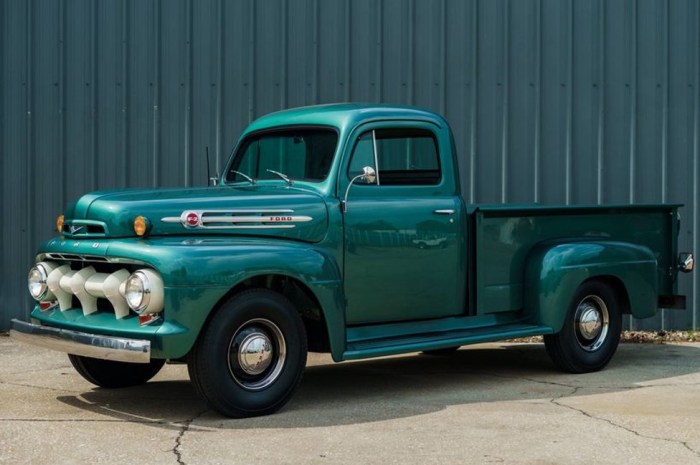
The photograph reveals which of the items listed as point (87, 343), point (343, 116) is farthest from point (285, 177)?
point (87, 343)

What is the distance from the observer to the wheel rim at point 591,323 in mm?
8586

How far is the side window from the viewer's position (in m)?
7.62

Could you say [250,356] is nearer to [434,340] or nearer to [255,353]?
[255,353]

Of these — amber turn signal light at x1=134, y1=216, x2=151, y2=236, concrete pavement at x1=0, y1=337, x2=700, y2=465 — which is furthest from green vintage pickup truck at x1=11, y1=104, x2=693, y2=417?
concrete pavement at x1=0, y1=337, x2=700, y2=465

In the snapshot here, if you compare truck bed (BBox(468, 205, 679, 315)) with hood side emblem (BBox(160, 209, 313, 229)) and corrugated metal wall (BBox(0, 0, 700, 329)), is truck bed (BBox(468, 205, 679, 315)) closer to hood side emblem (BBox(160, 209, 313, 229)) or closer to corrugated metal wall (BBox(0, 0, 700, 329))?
hood side emblem (BBox(160, 209, 313, 229))

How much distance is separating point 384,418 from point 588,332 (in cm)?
259

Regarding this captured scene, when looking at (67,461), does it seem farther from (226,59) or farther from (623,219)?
(226,59)

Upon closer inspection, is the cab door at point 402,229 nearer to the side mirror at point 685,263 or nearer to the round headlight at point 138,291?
the round headlight at point 138,291

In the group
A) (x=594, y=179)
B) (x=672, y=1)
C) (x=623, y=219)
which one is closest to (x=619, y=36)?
(x=672, y=1)

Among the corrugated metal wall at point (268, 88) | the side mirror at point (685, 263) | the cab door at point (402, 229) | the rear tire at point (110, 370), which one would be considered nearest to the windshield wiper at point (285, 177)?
the cab door at point (402, 229)

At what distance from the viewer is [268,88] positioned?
11.2 m

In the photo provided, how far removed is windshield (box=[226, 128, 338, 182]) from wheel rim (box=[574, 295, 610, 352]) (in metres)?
2.45

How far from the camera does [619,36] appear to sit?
37.3 feet

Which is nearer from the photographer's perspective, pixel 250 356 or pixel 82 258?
pixel 250 356
